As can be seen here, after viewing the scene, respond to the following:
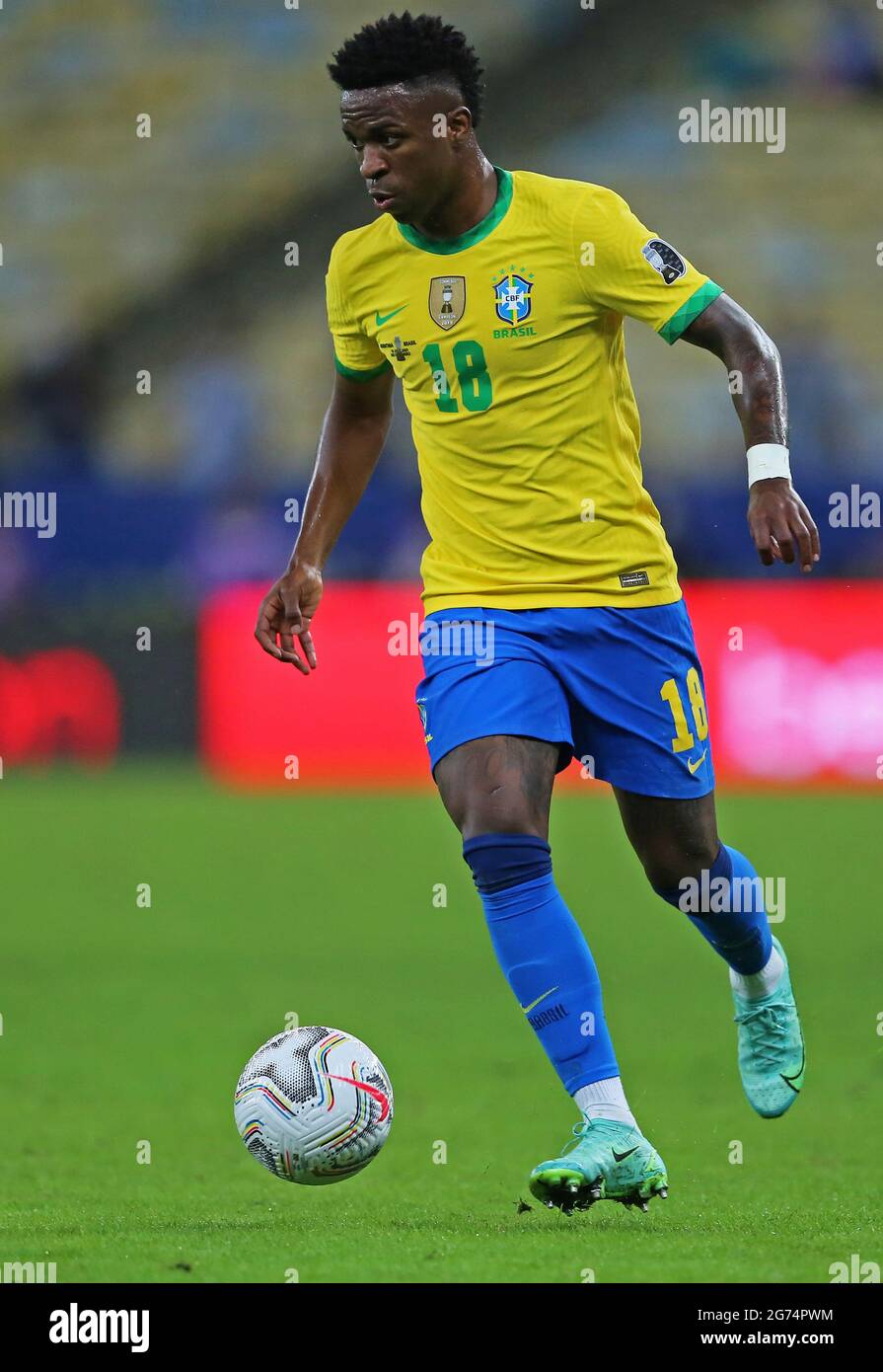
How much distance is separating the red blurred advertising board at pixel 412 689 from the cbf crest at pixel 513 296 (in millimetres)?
9741

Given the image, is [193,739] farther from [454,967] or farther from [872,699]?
[454,967]

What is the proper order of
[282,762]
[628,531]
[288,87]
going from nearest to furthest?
[628,531], [282,762], [288,87]

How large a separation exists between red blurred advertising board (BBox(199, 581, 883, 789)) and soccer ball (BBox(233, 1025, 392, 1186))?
32.2 ft

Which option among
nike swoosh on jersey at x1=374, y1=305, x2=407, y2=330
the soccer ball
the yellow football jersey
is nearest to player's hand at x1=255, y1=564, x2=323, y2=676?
the yellow football jersey

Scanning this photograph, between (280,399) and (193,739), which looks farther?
(280,399)

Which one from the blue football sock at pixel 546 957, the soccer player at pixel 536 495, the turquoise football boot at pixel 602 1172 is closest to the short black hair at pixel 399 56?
the soccer player at pixel 536 495

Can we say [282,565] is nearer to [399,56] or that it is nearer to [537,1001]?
[399,56]

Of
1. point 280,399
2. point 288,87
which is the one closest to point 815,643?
point 280,399

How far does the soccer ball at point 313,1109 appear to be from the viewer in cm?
418

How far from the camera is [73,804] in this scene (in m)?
14.0

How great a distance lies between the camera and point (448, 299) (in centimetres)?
441

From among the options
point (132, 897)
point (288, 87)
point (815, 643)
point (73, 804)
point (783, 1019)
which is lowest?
point (783, 1019)

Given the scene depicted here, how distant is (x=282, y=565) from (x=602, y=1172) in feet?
41.3

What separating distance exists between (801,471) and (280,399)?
5263 mm
